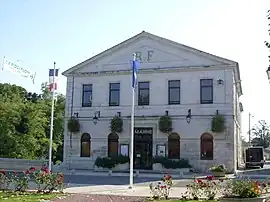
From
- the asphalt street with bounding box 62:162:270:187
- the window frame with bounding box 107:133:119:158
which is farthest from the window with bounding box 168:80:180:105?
the asphalt street with bounding box 62:162:270:187

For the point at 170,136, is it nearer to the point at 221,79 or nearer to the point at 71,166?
the point at 221,79

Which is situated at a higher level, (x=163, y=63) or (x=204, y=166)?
(x=163, y=63)

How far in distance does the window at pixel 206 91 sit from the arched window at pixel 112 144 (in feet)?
26.9

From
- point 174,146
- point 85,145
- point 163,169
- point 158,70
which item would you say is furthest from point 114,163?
point 158,70

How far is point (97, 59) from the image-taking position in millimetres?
39406

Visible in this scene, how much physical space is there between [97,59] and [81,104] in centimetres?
437

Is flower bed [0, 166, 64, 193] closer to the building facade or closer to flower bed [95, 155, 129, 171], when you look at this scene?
flower bed [95, 155, 129, 171]

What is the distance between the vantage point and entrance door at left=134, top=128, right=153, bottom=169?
36375 millimetres

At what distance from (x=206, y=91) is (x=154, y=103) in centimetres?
454

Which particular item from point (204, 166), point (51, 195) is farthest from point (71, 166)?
point (51, 195)

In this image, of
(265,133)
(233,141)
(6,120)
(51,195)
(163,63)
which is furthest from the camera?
(265,133)

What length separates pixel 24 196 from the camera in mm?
15633

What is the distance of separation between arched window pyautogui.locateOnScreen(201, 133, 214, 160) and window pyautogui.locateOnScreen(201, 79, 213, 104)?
281cm

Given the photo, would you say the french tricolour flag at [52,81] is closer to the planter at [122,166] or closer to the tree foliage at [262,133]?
the planter at [122,166]
